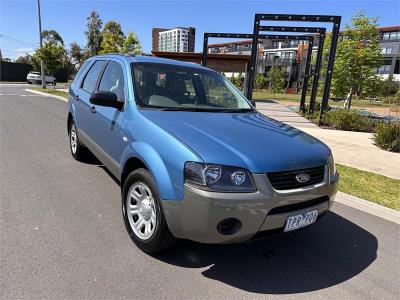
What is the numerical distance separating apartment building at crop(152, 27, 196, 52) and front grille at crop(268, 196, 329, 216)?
4678 cm

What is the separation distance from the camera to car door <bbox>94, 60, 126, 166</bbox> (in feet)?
13.0

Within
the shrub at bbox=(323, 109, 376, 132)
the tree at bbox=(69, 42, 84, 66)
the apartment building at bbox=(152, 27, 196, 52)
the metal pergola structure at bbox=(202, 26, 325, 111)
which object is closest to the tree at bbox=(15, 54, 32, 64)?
the tree at bbox=(69, 42, 84, 66)

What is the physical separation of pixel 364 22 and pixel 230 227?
1947cm

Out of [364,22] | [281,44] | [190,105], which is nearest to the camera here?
[190,105]

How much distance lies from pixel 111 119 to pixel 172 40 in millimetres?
51599

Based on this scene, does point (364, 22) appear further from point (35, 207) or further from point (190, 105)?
point (35, 207)

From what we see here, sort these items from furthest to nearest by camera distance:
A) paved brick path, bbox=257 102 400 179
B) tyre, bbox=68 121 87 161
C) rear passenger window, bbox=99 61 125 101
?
paved brick path, bbox=257 102 400 179, tyre, bbox=68 121 87 161, rear passenger window, bbox=99 61 125 101

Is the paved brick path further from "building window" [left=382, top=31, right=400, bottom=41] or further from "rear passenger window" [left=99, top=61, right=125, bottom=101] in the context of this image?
"building window" [left=382, top=31, right=400, bottom=41]

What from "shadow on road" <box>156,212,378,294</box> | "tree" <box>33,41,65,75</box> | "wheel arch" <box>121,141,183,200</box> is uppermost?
"tree" <box>33,41,65,75</box>

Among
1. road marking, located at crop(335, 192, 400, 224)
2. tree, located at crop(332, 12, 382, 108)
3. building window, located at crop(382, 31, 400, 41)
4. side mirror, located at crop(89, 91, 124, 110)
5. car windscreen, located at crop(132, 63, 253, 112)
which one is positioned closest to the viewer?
side mirror, located at crop(89, 91, 124, 110)

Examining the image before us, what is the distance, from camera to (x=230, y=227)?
283 centimetres

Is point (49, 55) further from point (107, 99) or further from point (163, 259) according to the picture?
point (163, 259)

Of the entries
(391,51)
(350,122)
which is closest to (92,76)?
(350,122)

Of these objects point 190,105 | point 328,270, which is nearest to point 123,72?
point 190,105
